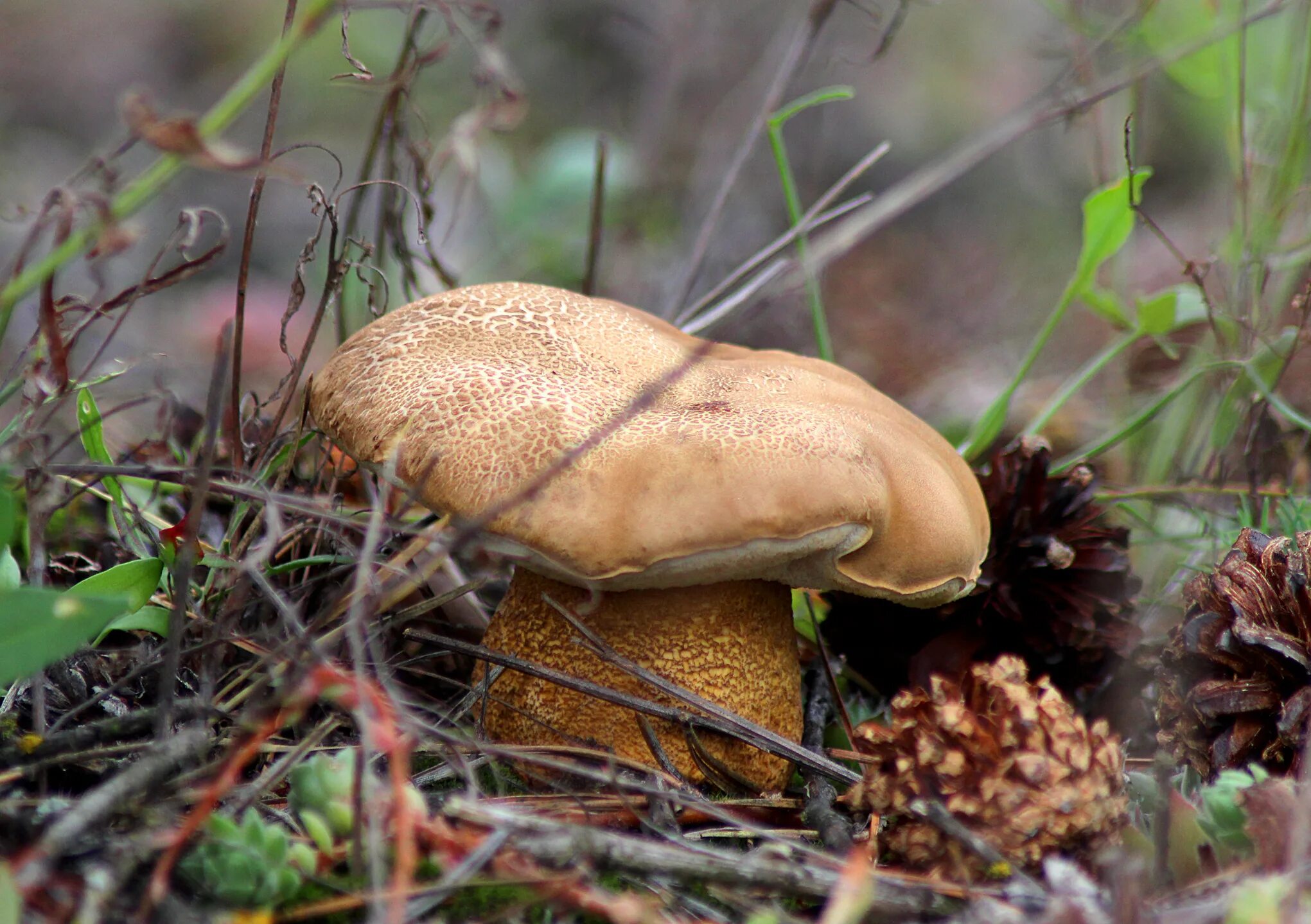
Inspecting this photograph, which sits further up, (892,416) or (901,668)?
(892,416)

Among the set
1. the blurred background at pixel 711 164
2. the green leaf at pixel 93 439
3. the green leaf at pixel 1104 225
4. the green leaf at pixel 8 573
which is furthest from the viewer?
the blurred background at pixel 711 164

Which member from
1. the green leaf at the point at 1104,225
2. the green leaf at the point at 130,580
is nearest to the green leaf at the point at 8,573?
the green leaf at the point at 130,580

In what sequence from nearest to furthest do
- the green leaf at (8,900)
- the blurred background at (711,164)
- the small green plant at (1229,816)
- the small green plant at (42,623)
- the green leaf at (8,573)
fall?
the green leaf at (8,900)
the small green plant at (42,623)
the small green plant at (1229,816)
the green leaf at (8,573)
the blurred background at (711,164)

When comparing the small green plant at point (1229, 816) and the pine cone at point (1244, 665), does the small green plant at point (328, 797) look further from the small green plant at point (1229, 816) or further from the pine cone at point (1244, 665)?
the pine cone at point (1244, 665)

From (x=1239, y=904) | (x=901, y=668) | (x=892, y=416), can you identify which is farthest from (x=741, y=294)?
(x=1239, y=904)

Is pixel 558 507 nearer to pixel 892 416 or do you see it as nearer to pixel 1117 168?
pixel 892 416

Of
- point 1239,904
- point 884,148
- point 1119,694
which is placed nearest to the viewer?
point 1239,904

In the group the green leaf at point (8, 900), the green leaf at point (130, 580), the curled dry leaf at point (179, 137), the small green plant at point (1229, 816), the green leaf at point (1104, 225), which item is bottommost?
the small green plant at point (1229, 816)
